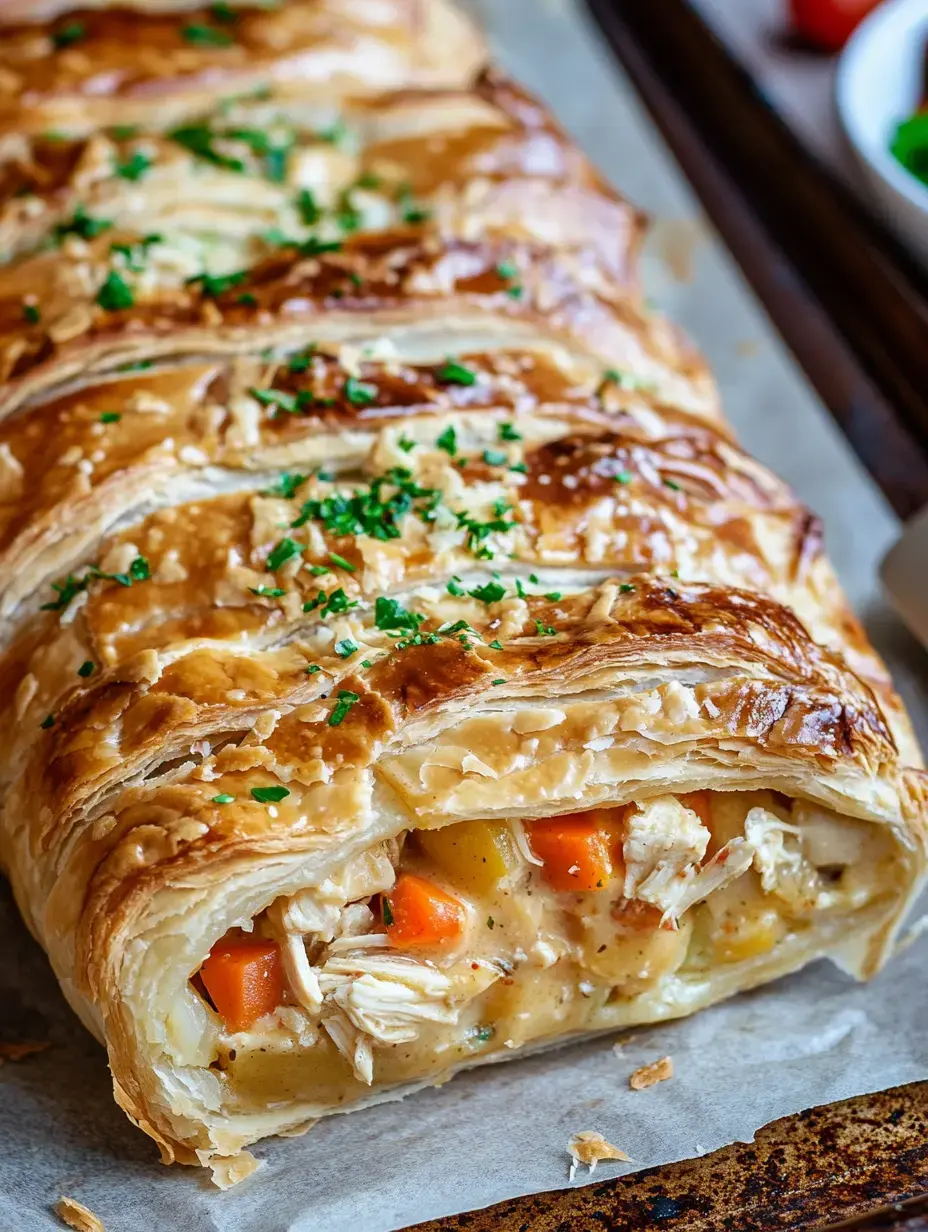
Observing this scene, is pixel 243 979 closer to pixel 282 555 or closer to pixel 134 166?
pixel 282 555

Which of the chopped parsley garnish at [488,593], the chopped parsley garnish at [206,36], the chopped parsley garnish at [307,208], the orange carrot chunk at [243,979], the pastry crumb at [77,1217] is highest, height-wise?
the chopped parsley garnish at [206,36]

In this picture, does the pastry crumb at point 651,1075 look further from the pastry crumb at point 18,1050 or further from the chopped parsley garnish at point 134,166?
the chopped parsley garnish at point 134,166

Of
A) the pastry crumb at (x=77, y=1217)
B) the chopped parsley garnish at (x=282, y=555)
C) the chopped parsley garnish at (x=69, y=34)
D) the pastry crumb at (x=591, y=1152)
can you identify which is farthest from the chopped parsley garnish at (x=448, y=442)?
the chopped parsley garnish at (x=69, y=34)

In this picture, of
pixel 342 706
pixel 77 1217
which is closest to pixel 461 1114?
pixel 77 1217

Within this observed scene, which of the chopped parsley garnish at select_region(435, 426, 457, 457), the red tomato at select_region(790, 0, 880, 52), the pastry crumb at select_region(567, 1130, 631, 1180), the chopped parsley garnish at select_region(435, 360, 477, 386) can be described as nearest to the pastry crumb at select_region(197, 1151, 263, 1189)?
the pastry crumb at select_region(567, 1130, 631, 1180)

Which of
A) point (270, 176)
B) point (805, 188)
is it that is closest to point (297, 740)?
point (270, 176)
